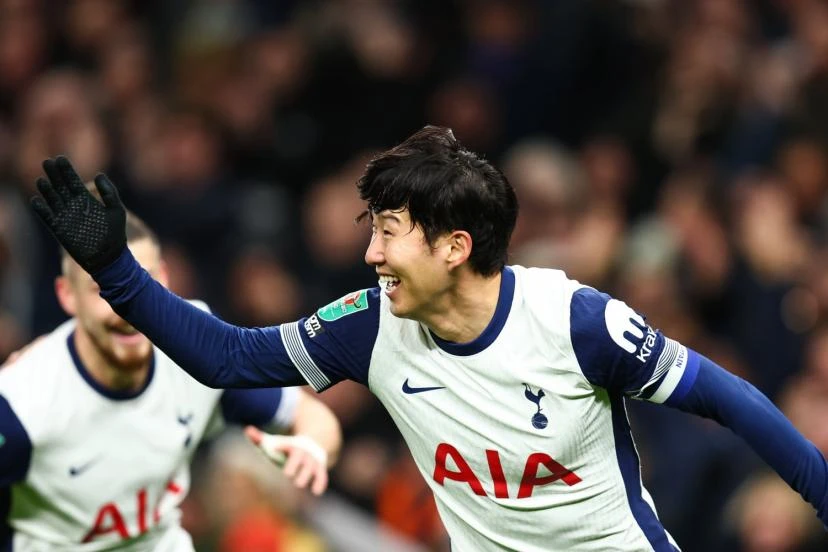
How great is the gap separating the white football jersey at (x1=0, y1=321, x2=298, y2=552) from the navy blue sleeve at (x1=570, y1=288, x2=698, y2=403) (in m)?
1.38

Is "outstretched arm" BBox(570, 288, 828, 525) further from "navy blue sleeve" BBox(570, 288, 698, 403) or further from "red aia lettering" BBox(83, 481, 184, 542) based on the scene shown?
"red aia lettering" BBox(83, 481, 184, 542)

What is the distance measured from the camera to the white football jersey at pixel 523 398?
3814 mm

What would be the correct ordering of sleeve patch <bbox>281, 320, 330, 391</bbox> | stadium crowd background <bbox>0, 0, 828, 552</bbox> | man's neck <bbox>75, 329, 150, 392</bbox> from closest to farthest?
sleeve patch <bbox>281, 320, 330, 391</bbox>
man's neck <bbox>75, 329, 150, 392</bbox>
stadium crowd background <bbox>0, 0, 828, 552</bbox>

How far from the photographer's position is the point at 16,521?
4.55 metres

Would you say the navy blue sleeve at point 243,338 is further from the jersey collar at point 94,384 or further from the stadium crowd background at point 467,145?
the stadium crowd background at point 467,145

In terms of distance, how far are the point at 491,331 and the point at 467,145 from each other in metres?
4.93

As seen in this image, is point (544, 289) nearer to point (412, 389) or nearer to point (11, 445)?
point (412, 389)

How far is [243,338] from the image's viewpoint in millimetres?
3893

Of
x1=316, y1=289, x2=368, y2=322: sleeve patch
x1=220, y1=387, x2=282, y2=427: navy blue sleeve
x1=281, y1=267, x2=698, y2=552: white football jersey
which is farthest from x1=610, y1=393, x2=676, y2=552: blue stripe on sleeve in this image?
x1=220, y1=387, x2=282, y2=427: navy blue sleeve

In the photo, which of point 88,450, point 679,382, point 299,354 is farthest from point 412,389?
point 88,450

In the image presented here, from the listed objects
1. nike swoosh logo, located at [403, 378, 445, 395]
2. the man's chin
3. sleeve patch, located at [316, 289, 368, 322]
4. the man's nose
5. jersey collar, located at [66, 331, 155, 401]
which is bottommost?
jersey collar, located at [66, 331, 155, 401]

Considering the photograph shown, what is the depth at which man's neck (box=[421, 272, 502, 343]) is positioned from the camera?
153 inches

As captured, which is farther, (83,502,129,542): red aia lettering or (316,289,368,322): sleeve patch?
(83,502,129,542): red aia lettering

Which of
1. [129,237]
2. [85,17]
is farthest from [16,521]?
[85,17]
